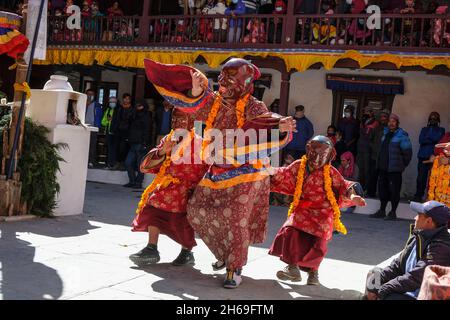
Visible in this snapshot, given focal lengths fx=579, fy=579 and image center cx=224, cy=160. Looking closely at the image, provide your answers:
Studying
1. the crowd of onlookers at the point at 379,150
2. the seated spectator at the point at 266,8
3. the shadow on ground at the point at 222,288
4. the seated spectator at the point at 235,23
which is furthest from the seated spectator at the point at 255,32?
the shadow on ground at the point at 222,288

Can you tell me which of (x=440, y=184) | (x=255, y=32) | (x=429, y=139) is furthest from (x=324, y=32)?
(x=440, y=184)

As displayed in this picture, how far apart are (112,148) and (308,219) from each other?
8707mm

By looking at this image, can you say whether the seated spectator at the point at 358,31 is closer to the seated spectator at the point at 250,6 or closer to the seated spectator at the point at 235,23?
the seated spectator at the point at 235,23

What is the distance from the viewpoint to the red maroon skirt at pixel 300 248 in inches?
191

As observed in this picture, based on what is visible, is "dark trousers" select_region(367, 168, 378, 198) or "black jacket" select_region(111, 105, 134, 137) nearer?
"dark trousers" select_region(367, 168, 378, 198)

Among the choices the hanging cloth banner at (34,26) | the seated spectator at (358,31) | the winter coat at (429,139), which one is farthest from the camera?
the seated spectator at (358,31)

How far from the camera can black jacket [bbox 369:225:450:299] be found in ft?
11.8

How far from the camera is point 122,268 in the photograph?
4.85 meters

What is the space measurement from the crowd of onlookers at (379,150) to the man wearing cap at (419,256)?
6.19m

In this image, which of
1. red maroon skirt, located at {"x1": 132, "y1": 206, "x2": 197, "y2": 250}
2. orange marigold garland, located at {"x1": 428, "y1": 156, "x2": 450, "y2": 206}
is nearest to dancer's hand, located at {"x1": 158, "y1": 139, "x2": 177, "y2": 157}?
red maroon skirt, located at {"x1": 132, "y1": 206, "x2": 197, "y2": 250}

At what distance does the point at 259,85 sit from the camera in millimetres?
14188

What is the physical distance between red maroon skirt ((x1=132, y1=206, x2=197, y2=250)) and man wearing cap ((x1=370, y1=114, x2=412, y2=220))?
5.80 metres

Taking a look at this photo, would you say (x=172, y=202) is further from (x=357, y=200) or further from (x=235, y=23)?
(x=235, y=23)

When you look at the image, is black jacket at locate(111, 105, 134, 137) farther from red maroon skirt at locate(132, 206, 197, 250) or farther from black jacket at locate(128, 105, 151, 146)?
red maroon skirt at locate(132, 206, 197, 250)
